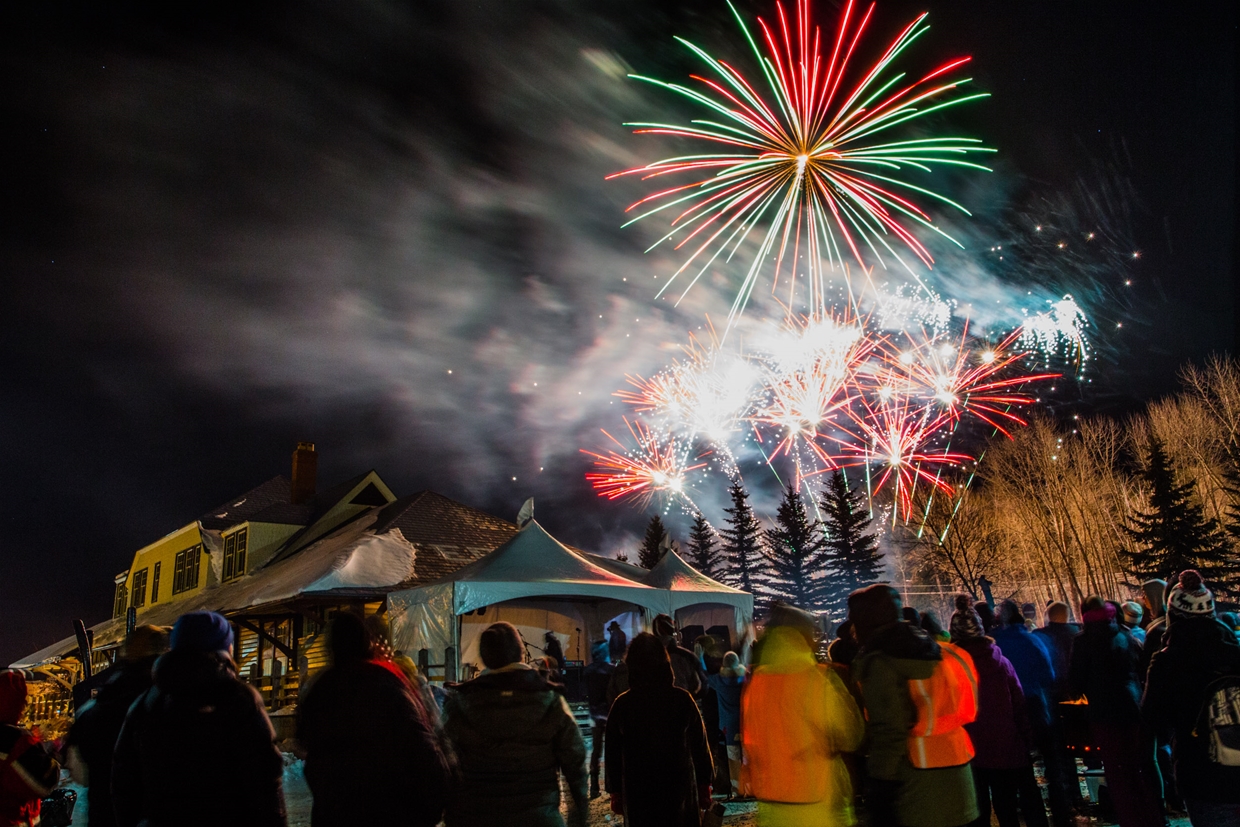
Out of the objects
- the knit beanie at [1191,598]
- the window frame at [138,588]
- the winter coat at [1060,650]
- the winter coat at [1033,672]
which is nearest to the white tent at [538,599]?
the winter coat at [1060,650]

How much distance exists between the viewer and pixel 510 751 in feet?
11.3

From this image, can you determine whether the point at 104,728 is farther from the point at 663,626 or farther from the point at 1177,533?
the point at 1177,533

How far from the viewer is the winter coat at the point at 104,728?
3998 mm

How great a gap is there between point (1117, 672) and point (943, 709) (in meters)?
2.67

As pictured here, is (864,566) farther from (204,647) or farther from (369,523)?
(204,647)

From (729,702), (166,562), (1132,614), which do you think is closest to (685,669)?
(729,702)

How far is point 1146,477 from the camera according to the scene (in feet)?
103

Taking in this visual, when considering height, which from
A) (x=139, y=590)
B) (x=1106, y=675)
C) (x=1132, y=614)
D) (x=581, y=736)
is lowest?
(x=581, y=736)

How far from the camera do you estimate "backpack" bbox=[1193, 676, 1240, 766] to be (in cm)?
390

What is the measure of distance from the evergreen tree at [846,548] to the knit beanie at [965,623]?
47.9 metres

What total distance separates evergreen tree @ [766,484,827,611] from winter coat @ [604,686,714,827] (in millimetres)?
51622

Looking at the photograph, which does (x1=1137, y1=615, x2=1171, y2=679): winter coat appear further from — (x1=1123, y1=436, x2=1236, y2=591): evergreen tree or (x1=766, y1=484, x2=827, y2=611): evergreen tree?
(x1=766, y1=484, x2=827, y2=611): evergreen tree

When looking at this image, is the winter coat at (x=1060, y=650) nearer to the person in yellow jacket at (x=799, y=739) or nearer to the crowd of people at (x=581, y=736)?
the crowd of people at (x=581, y=736)

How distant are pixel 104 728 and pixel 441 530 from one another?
1792 centimetres
